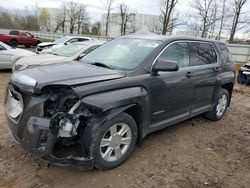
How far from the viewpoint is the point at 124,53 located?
4258mm

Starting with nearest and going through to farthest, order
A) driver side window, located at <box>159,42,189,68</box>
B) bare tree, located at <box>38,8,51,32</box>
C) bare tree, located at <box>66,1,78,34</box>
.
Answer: driver side window, located at <box>159,42,189,68</box>, bare tree, located at <box>66,1,78,34</box>, bare tree, located at <box>38,8,51,32</box>

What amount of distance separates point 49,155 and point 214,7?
34508 mm

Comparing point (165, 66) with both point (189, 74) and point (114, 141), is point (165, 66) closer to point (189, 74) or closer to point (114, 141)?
point (189, 74)

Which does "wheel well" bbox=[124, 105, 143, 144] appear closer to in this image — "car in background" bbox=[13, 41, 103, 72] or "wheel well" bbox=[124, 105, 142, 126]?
"wheel well" bbox=[124, 105, 142, 126]

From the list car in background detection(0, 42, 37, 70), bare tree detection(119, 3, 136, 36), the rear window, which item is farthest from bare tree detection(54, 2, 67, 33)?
the rear window

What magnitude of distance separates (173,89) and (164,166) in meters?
1.20

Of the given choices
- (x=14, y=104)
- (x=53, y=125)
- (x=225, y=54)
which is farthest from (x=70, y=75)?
(x=225, y=54)

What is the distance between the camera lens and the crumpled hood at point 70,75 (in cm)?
314

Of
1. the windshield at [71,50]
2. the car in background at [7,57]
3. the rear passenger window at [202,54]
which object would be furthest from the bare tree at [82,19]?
the rear passenger window at [202,54]

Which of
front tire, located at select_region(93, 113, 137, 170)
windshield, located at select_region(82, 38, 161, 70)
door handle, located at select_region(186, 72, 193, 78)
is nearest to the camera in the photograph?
front tire, located at select_region(93, 113, 137, 170)

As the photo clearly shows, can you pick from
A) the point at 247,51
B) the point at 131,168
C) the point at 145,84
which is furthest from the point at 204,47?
the point at 247,51

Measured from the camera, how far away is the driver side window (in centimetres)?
422

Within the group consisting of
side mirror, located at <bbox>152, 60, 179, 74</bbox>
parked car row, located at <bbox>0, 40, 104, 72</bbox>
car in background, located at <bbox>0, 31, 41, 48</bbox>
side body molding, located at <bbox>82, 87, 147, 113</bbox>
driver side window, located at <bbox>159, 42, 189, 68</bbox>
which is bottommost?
car in background, located at <bbox>0, 31, 41, 48</bbox>

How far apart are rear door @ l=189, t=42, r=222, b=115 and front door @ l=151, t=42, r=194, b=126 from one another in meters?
0.18
